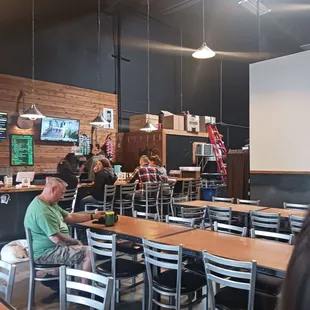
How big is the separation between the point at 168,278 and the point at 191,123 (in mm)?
8106

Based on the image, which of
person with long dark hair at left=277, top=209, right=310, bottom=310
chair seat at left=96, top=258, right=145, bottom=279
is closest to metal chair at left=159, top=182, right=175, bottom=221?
chair seat at left=96, top=258, right=145, bottom=279

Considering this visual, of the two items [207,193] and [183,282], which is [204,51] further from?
[183,282]

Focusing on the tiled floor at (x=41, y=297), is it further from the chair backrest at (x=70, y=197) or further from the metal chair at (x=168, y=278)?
the chair backrest at (x=70, y=197)

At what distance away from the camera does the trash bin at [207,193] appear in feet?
29.5

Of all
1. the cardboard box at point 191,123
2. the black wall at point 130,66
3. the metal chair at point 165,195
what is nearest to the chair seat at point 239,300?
the metal chair at point 165,195

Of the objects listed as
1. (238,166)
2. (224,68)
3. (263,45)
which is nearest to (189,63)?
(224,68)

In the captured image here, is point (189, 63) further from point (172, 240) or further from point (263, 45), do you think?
point (172, 240)

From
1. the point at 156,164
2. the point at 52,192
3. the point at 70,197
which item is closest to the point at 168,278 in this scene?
the point at 52,192

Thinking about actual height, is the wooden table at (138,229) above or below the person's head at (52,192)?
below

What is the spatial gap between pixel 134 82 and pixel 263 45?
14.3 feet

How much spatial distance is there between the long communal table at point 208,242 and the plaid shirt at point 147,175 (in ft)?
10.1

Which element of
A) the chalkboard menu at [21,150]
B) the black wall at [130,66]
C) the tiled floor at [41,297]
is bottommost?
the tiled floor at [41,297]

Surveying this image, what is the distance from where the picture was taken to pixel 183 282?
2799 mm

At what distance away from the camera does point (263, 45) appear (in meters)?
7.35
